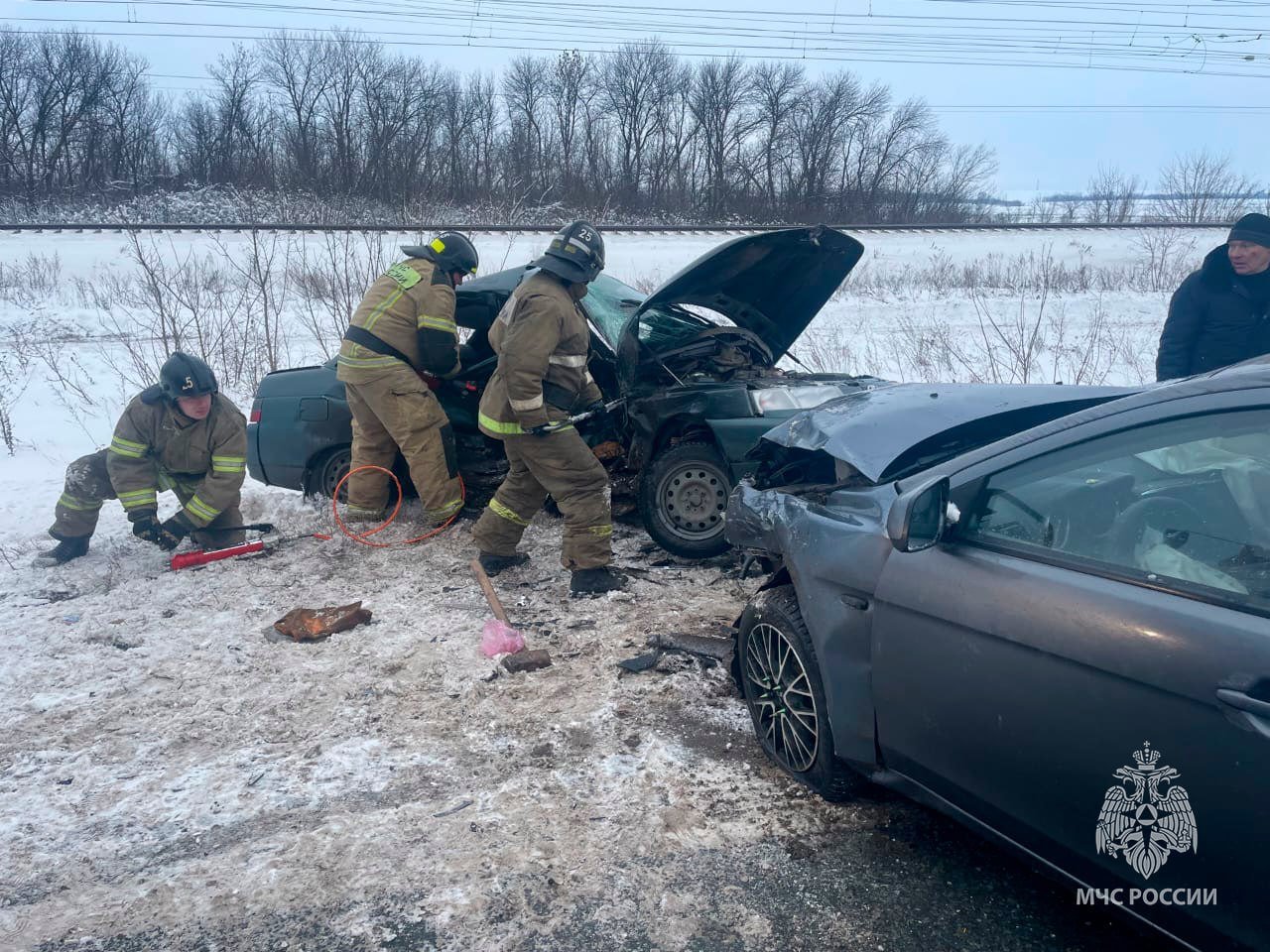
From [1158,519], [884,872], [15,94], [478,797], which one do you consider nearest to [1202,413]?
[1158,519]

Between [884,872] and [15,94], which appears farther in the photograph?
[15,94]

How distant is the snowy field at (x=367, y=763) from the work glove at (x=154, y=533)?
15 centimetres

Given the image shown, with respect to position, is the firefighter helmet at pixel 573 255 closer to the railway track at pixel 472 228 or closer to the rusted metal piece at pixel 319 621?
the rusted metal piece at pixel 319 621

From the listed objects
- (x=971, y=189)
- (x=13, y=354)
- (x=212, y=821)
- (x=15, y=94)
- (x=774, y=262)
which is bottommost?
(x=212, y=821)

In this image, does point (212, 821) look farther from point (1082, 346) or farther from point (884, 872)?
point (1082, 346)

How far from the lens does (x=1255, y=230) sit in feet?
15.3

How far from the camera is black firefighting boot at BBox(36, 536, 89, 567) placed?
18.3 feet

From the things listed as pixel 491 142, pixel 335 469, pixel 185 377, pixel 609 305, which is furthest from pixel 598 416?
pixel 491 142

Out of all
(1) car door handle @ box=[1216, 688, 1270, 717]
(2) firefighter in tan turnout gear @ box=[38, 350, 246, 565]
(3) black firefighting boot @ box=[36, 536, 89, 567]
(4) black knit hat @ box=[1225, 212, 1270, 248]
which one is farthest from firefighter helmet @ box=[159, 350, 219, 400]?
(4) black knit hat @ box=[1225, 212, 1270, 248]

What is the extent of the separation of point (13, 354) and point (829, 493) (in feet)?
35.0

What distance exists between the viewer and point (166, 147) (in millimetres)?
26094

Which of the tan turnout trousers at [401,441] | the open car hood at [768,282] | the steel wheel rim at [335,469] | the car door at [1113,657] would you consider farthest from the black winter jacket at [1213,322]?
the steel wheel rim at [335,469]

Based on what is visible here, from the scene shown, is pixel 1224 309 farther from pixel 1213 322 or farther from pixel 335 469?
pixel 335 469

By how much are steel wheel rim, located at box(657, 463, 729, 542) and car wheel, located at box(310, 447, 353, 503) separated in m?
2.44
